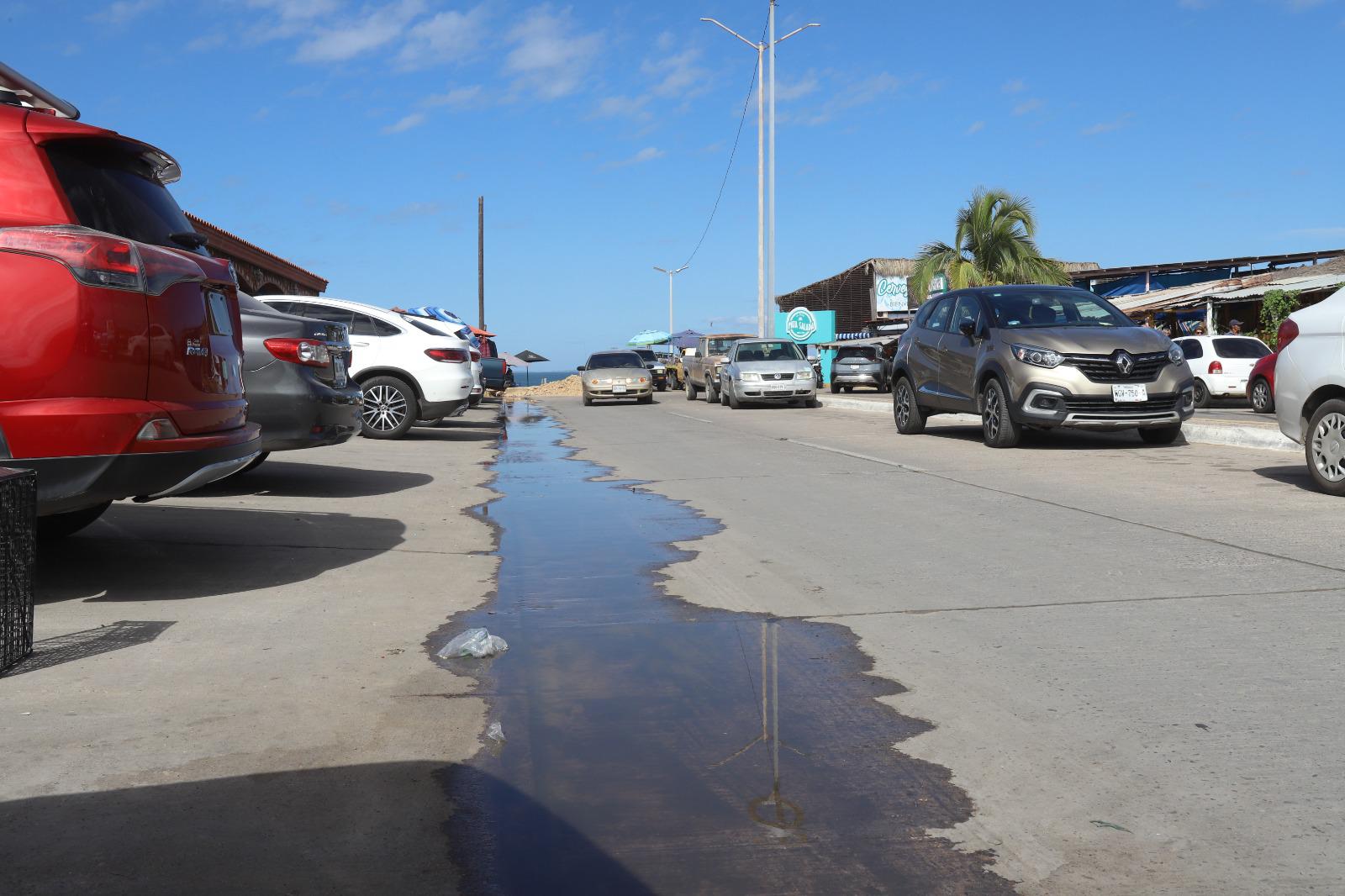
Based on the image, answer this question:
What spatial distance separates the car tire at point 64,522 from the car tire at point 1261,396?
19455 millimetres

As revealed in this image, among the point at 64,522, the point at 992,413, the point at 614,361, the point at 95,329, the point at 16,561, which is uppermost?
the point at 614,361

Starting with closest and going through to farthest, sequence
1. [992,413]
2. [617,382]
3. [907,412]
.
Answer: [992,413], [907,412], [617,382]

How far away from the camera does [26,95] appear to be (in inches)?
235

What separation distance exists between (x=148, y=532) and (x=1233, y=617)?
20.2 ft

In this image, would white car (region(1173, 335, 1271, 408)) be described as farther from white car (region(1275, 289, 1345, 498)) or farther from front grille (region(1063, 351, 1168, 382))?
white car (region(1275, 289, 1345, 498))

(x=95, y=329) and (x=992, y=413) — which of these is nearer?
(x=95, y=329)

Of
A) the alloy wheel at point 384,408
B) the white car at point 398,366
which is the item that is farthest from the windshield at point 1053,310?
the alloy wheel at point 384,408

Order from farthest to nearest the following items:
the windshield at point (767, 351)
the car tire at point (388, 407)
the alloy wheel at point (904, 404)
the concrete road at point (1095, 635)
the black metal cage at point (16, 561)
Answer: the windshield at point (767, 351) → the alloy wheel at point (904, 404) → the car tire at point (388, 407) → the black metal cage at point (16, 561) → the concrete road at point (1095, 635)

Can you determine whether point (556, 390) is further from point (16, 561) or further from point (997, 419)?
point (16, 561)

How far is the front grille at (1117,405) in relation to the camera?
1273 centimetres

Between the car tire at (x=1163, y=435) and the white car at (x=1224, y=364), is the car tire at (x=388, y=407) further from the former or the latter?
the white car at (x=1224, y=364)

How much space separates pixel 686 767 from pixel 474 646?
5.05 feet

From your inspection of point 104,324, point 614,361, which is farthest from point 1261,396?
point 104,324

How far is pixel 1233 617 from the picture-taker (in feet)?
16.9
